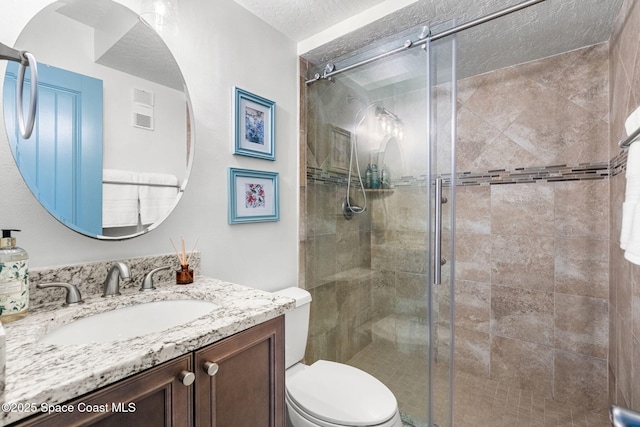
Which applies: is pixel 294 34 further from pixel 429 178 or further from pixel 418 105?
pixel 429 178

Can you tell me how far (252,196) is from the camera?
5.35 ft

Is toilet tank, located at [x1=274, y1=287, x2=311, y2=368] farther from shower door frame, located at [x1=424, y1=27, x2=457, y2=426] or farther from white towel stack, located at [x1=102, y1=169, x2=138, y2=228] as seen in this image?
white towel stack, located at [x1=102, y1=169, x2=138, y2=228]

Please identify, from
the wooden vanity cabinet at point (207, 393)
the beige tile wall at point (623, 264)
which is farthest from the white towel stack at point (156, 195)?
the beige tile wall at point (623, 264)

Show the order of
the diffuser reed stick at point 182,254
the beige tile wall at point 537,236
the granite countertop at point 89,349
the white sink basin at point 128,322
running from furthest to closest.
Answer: the beige tile wall at point 537,236 < the diffuser reed stick at point 182,254 < the white sink basin at point 128,322 < the granite countertop at point 89,349

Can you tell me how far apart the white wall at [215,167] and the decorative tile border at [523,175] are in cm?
24

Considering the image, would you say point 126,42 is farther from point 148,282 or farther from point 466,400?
point 466,400

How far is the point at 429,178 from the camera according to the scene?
1.49m

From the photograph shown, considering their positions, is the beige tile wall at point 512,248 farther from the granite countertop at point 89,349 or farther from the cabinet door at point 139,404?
the cabinet door at point 139,404

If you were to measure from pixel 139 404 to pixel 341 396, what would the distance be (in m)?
0.88

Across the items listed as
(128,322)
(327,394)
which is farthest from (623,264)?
(128,322)

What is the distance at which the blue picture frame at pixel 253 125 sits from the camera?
1534 millimetres

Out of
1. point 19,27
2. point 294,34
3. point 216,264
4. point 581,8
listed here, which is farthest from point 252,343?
point 581,8

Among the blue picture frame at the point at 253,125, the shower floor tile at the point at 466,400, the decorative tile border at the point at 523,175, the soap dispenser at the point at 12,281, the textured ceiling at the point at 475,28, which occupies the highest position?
the textured ceiling at the point at 475,28

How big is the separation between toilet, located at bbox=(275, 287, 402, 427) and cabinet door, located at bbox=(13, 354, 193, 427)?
64cm
